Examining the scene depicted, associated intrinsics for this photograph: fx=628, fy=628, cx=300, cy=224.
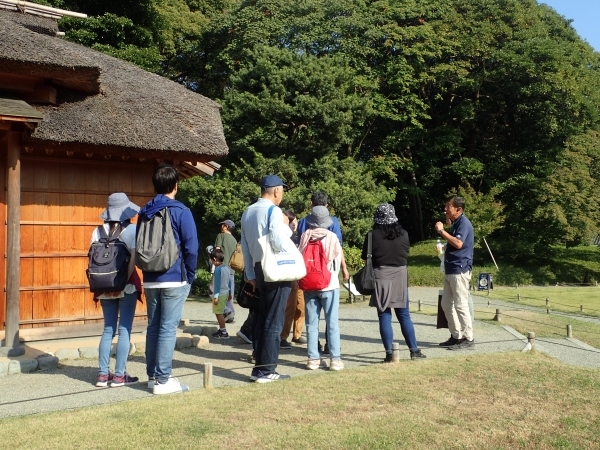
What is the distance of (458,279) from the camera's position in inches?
330

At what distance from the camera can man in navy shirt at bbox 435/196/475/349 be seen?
329 inches

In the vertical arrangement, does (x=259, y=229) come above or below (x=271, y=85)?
below

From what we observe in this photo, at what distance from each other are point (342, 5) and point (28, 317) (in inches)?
971

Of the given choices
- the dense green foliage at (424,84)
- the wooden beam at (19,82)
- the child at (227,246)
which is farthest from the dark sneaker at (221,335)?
the dense green foliage at (424,84)

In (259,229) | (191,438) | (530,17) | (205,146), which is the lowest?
(191,438)

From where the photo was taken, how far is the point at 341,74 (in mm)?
24594

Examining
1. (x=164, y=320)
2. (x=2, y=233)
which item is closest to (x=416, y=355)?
(x=164, y=320)

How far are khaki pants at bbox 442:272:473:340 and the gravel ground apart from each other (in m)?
0.31

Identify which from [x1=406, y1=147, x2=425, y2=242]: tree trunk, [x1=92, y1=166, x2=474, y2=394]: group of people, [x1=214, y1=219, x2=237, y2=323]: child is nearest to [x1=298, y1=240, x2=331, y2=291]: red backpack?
A: [x1=92, y1=166, x2=474, y2=394]: group of people

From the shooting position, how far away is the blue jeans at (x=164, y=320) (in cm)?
589

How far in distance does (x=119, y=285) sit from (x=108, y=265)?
0.22m

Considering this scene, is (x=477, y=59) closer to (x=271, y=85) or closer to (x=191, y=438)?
(x=271, y=85)

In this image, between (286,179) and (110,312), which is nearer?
(110,312)

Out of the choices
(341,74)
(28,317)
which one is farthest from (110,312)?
(341,74)
